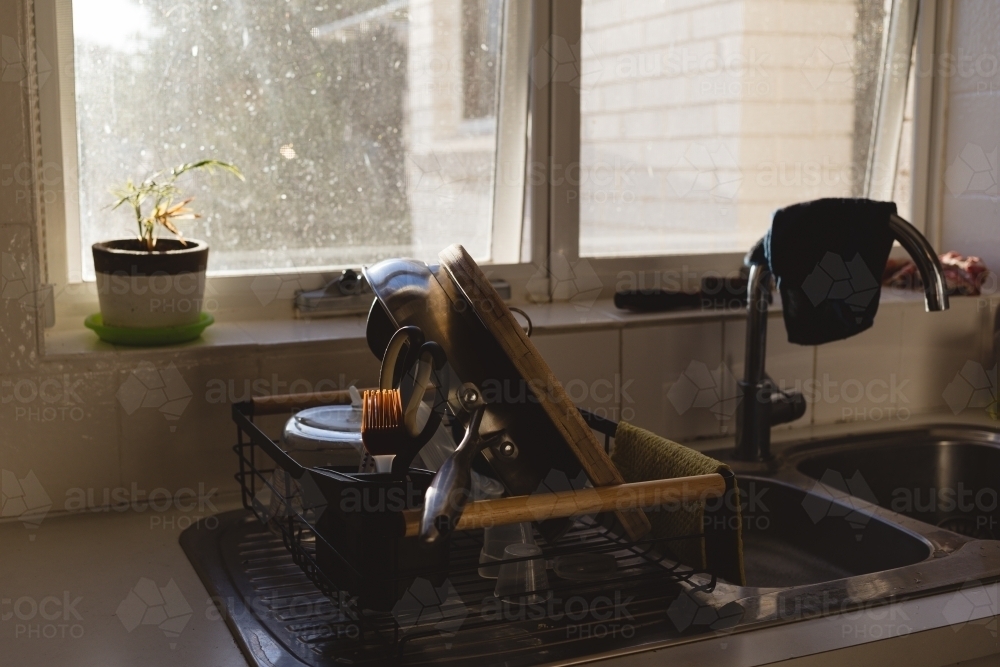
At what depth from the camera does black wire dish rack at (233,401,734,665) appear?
0.90m

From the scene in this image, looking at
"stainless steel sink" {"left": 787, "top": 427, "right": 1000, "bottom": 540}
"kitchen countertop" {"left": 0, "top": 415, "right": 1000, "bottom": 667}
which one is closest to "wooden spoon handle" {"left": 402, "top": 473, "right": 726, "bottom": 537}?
"kitchen countertop" {"left": 0, "top": 415, "right": 1000, "bottom": 667}

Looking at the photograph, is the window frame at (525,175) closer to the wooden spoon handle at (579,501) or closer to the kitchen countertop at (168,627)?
the kitchen countertop at (168,627)

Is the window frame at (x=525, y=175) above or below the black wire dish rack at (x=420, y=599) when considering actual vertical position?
above

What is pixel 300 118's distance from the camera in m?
1.54

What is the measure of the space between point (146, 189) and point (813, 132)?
1.17 m

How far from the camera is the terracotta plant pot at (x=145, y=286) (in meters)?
1.32

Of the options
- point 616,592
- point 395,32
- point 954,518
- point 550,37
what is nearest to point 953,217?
point 954,518

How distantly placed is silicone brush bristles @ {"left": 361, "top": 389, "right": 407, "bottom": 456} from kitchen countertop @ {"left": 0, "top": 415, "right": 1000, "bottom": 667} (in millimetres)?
217

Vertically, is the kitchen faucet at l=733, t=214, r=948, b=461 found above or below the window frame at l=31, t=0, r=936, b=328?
below

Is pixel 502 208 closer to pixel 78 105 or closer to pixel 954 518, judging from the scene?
pixel 78 105

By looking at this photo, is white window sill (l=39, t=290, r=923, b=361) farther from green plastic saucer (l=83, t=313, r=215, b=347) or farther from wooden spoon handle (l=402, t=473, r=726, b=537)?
wooden spoon handle (l=402, t=473, r=726, b=537)

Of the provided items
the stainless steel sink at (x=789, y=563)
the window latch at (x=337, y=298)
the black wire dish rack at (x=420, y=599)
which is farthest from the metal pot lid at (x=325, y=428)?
the window latch at (x=337, y=298)

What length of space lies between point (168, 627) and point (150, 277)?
51cm

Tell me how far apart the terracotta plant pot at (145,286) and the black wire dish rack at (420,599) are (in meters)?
0.31
